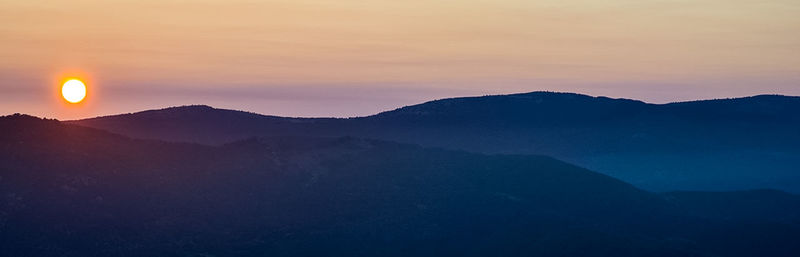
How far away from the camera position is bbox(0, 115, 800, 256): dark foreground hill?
7738 centimetres

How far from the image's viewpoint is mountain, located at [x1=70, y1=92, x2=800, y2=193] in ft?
492

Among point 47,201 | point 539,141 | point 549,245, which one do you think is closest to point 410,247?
point 549,245

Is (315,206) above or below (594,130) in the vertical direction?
below

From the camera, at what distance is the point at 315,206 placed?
87125 millimetres

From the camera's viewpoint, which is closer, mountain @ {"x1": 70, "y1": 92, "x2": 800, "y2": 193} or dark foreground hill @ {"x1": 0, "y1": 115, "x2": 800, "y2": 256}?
dark foreground hill @ {"x1": 0, "y1": 115, "x2": 800, "y2": 256}

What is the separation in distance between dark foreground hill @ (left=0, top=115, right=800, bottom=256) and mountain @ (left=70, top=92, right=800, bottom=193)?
44353mm

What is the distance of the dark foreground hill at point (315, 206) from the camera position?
77.4 m

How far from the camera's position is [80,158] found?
85.3 m

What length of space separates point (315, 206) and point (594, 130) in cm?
9424

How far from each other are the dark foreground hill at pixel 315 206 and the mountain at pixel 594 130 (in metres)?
44.4

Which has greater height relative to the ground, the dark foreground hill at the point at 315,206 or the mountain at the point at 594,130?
the mountain at the point at 594,130

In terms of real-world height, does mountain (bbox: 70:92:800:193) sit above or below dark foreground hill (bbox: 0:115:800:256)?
above

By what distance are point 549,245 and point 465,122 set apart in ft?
293

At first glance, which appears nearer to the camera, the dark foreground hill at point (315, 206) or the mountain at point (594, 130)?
the dark foreground hill at point (315, 206)
